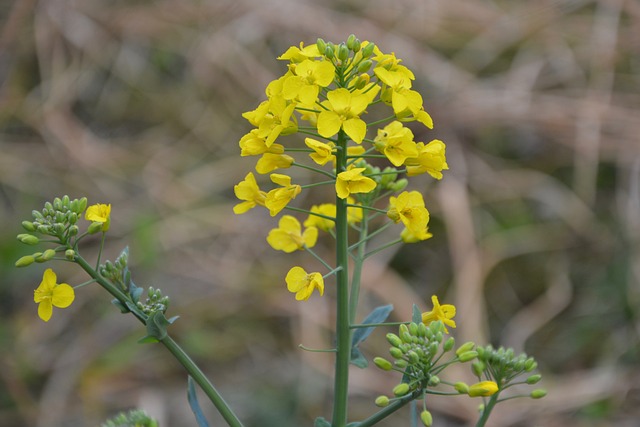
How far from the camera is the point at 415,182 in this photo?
3.46m

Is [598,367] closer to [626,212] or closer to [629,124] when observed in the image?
[626,212]

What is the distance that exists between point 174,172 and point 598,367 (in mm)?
2191

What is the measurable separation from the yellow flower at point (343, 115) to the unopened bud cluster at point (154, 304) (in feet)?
0.98

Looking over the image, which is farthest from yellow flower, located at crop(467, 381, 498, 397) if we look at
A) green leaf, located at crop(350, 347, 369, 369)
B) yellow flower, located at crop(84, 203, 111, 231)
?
yellow flower, located at crop(84, 203, 111, 231)

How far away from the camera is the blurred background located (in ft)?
9.14

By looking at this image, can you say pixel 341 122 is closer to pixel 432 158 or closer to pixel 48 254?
pixel 432 158

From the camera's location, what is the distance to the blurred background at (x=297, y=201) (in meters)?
2.79

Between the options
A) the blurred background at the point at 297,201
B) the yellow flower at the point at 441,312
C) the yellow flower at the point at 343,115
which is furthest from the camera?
the blurred background at the point at 297,201

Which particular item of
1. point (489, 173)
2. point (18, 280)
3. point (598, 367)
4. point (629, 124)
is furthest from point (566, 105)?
point (18, 280)

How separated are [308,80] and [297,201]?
2.51 meters

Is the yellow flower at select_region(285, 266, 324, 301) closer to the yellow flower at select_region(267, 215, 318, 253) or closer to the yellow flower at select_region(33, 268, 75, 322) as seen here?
the yellow flower at select_region(267, 215, 318, 253)

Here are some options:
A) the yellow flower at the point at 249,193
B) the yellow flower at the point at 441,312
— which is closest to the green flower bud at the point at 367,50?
the yellow flower at the point at 249,193

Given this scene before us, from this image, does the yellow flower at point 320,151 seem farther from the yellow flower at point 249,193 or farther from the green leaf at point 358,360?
the green leaf at point 358,360

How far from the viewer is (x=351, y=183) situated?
90 cm
